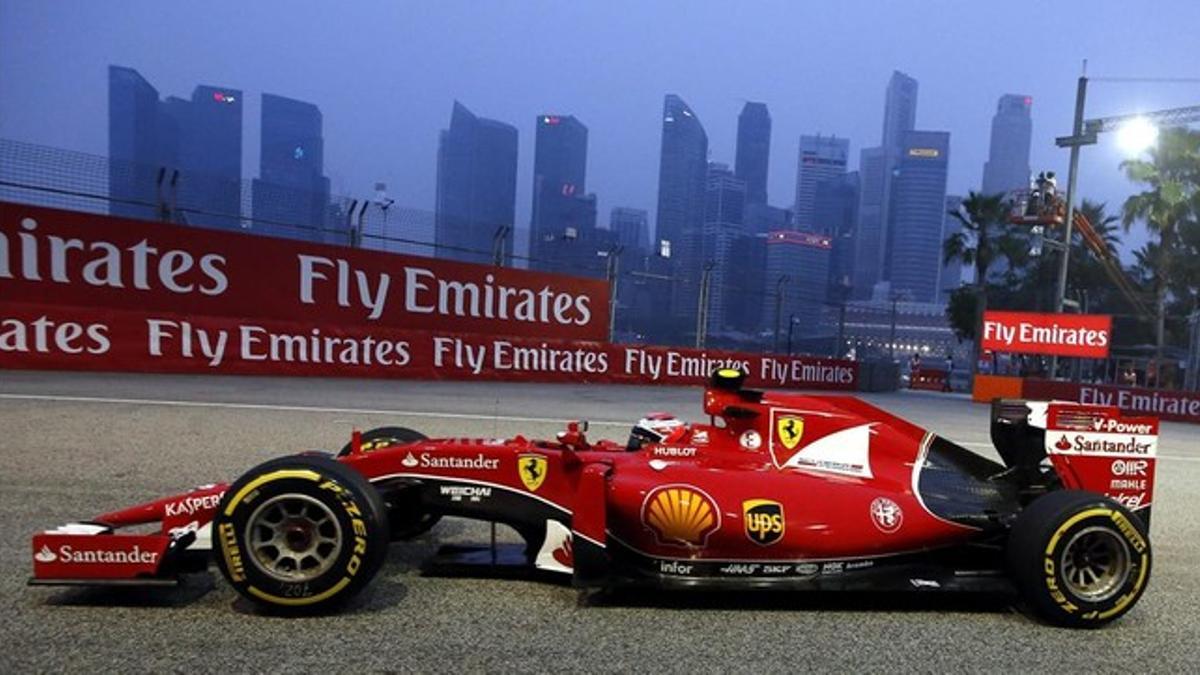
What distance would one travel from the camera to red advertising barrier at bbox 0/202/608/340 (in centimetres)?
1272

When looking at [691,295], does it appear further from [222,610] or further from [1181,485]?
[222,610]

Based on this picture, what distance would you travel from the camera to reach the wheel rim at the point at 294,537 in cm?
322

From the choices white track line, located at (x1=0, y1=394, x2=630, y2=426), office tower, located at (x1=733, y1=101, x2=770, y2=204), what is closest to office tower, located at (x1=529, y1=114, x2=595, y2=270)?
white track line, located at (x1=0, y1=394, x2=630, y2=426)

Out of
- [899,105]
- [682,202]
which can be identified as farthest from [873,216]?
[899,105]

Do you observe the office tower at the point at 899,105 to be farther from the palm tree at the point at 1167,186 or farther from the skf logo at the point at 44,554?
the skf logo at the point at 44,554

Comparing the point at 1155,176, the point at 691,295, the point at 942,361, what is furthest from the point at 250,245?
the point at 1155,176

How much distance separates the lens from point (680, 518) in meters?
3.53

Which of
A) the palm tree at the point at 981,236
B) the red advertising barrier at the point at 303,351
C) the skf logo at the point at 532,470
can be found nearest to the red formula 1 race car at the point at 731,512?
the skf logo at the point at 532,470

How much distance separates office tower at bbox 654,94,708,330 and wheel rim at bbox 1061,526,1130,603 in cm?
1556

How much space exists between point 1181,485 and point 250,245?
1449 centimetres

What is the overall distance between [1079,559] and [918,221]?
6882 cm

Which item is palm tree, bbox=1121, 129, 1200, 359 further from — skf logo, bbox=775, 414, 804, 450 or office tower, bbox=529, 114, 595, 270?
skf logo, bbox=775, 414, 804, 450

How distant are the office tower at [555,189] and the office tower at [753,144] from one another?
3628 centimetres

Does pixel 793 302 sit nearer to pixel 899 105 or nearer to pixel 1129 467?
pixel 1129 467
